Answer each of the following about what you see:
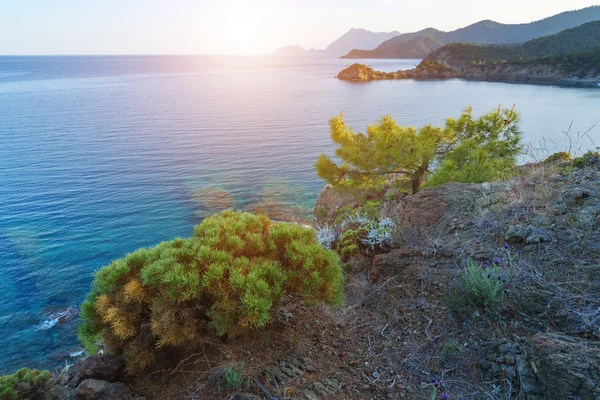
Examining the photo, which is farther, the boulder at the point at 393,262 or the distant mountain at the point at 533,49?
the distant mountain at the point at 533,49

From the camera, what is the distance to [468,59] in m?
99.9

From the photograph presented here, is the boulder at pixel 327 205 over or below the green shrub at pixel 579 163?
below

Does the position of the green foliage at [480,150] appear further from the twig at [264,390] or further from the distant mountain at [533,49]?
the distant mountain at [533,49]

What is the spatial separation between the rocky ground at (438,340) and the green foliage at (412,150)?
20.1 feet

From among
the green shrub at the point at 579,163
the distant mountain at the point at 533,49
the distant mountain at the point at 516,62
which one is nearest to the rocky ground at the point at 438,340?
the green shrub at the point at 579,163

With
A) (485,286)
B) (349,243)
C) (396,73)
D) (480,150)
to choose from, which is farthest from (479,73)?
(485,286)

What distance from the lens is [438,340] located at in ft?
13.7

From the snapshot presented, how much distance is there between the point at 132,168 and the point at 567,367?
1073 inches

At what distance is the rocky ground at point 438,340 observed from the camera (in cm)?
343

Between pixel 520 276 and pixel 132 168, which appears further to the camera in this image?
pixel 132 168

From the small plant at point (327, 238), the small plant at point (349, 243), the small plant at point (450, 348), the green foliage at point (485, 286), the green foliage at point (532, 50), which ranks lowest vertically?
the small plant at point (327, 238)

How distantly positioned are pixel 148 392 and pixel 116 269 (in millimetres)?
1389

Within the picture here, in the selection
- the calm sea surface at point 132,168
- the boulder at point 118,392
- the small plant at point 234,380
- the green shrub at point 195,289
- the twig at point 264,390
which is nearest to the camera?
the twig at point 264,390

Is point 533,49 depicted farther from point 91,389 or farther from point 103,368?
point 91,389
